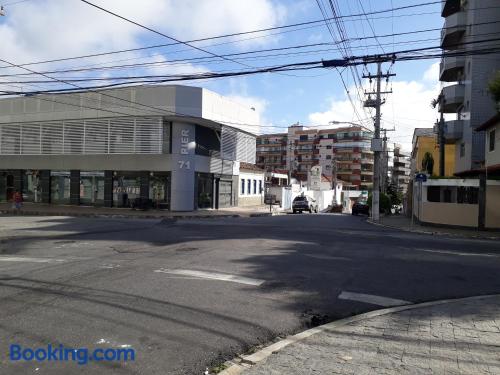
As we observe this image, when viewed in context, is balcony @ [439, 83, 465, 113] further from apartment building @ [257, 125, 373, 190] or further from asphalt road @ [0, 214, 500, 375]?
apartment building @ [257, 125, 373, 190]

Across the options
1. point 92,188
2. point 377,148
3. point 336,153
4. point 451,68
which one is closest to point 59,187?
point 92,188

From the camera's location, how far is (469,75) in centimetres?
3731

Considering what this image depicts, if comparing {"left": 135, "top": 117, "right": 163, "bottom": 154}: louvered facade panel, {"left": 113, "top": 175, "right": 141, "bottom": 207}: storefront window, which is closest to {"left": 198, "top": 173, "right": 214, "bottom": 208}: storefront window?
{"left": 135, "top": 117, "right": 163, "bottom": 154}: louvered facade panel

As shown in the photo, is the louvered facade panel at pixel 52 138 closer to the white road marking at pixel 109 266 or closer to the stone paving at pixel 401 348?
the white road marking at pixel 109 266

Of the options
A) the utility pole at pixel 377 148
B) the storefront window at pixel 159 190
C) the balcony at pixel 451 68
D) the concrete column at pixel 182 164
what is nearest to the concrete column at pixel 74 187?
the storefront window at pixel 159 190

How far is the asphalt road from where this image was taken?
5668 millimetres

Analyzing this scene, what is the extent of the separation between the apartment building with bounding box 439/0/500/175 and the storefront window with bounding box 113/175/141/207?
76.3 ft

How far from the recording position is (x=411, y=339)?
19.6 ft

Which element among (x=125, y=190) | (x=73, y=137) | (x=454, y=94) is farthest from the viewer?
(x=454, y=94)

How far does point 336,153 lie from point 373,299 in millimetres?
107401

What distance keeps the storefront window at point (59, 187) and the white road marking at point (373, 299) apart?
32285 millimetres

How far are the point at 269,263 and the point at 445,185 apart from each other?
18.3 meters

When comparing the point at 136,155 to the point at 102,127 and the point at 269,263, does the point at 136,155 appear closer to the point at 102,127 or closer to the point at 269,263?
the point at 102,127

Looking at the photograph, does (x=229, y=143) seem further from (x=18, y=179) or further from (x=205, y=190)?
(x=18, y=179)
